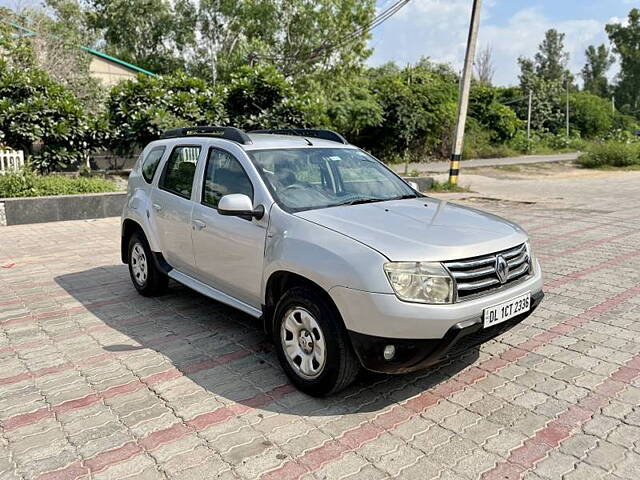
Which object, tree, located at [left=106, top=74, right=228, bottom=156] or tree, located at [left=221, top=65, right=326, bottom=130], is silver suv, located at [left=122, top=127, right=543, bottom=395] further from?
tree, located at [left=221, top=65, right=326, bottom=130]

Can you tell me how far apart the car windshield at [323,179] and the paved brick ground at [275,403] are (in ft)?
4.18

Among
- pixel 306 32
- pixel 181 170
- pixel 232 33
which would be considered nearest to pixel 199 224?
pixel 181 170

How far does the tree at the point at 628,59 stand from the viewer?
7033 cm

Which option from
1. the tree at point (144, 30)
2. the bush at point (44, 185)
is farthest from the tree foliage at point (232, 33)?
the bush at point (44, 185)

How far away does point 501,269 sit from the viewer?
332 cm

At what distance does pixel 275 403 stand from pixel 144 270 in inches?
107

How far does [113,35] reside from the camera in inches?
1249

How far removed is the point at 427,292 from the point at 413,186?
75.6 inches

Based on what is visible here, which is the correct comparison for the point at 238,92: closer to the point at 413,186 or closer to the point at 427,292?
the point at 413,186

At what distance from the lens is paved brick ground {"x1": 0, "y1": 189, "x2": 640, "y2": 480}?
2.76 m

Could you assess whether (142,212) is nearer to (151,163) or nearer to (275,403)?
(151,163)

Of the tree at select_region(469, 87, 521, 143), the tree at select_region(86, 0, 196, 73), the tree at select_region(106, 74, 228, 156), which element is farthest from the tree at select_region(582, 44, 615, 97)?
the tree at select_region(106, 74, 228, 156)

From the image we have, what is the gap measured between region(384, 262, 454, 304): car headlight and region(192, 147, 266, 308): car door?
1.09 m

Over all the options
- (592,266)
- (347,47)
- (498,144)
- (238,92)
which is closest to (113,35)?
(347,47)
